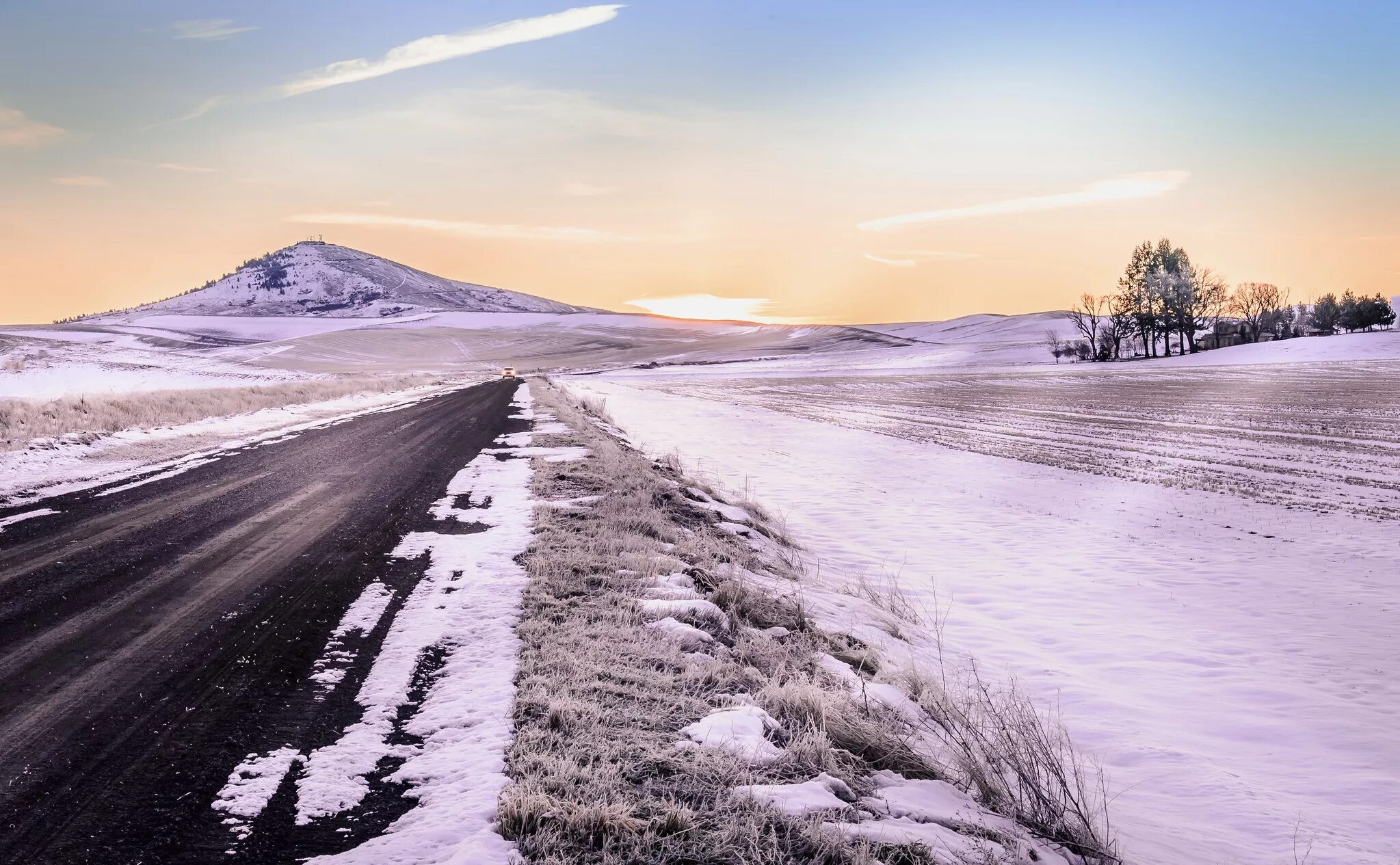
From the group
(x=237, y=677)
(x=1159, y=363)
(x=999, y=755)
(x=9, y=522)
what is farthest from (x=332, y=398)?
(x=1159, y=363)

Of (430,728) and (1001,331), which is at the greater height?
(1001,331)

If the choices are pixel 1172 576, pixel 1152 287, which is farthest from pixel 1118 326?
pixel 1172 576

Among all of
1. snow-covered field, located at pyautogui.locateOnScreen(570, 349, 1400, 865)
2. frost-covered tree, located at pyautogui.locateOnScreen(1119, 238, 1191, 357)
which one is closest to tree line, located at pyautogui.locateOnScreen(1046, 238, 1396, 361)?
frost-covered tree, located at pyautogui.locateOnScreen(1119, 238, 1191, 357)

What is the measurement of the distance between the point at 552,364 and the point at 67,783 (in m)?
135

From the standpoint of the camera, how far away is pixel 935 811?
153 inches

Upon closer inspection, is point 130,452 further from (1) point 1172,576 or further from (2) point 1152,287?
(2) point 1152,287

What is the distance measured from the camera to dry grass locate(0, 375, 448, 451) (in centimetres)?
1769

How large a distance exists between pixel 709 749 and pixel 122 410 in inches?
1013

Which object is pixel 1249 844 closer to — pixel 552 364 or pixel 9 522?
pixel 9 522

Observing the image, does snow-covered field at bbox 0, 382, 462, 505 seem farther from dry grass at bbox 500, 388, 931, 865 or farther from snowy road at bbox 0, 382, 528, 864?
dry grass at bbox 500, 388, 931, 865

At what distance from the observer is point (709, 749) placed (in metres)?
4.14

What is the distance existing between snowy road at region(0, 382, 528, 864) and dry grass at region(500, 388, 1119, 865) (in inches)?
36.2

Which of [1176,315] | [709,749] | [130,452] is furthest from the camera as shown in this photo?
[1176,315]

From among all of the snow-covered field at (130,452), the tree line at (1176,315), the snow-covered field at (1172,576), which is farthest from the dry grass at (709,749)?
the tree line at (1176,315)
